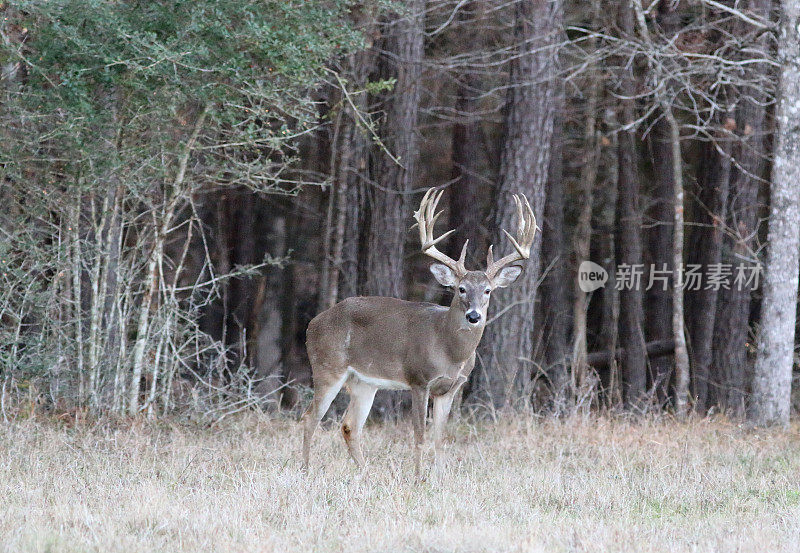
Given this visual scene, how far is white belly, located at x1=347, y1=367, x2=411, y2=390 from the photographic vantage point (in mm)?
8690

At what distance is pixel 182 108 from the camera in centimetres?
1006

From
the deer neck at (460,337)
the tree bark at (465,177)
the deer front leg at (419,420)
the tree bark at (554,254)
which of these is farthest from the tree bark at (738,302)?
the deer front leg at (419,420)

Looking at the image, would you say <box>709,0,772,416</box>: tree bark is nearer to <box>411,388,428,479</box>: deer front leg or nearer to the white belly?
the white belly

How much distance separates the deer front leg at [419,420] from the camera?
8133 mm

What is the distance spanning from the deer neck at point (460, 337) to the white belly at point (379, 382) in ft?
1.64

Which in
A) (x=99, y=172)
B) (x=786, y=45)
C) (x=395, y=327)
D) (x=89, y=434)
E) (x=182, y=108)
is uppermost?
(x=786, y=45)

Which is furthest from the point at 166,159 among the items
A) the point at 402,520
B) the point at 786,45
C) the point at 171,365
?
the point at 786,45

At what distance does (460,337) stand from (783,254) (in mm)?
4229

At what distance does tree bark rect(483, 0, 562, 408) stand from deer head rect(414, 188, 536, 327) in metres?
3.28

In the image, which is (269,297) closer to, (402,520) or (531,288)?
(531,288)

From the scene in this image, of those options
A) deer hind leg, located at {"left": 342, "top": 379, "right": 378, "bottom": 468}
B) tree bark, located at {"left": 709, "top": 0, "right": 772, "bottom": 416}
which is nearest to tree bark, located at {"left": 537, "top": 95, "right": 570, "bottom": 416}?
tree bark, located at {"left": 709, "top": 0, "right": 772, "bottom": 416}

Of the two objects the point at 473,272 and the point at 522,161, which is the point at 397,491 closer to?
the point at 473,272

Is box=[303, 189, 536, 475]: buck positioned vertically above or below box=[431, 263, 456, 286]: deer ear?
below

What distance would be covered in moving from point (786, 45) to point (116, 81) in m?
6.45
